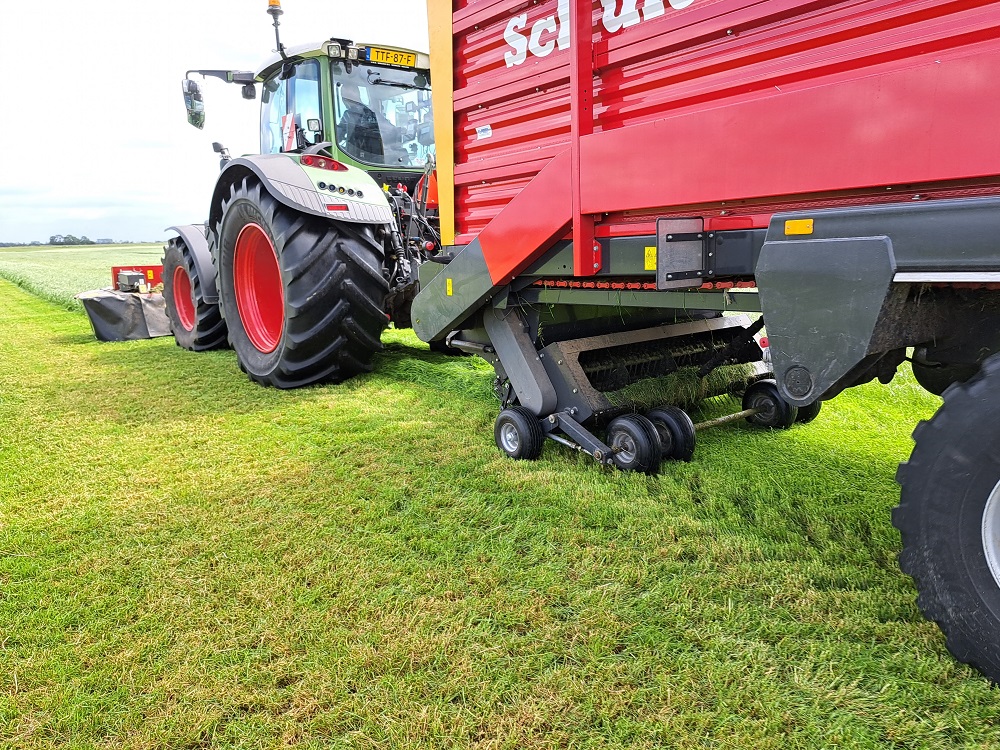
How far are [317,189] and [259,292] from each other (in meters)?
1.22

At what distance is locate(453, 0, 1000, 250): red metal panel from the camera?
1.58m

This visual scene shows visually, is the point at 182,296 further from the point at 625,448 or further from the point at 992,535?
the point at 992,535

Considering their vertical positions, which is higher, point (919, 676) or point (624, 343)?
point (624, 343)

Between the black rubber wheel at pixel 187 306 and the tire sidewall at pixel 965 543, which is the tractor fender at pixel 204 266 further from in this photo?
the tire sidewall at pixel 965 543

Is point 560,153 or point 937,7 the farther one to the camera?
point 560,153

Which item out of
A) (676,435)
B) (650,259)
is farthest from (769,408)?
(650,259)

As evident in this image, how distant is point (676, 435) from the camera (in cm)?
285

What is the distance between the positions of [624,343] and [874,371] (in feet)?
4.03

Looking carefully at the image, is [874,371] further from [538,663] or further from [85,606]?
[85,606]

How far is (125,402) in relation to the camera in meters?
4.07

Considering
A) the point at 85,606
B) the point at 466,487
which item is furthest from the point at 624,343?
the point at 85,606

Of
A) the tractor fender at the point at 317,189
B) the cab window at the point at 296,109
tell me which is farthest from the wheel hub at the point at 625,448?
the cab window at the point at 296,109

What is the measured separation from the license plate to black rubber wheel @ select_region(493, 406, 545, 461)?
2.96 meters

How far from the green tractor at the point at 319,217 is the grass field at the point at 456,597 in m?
0.89
